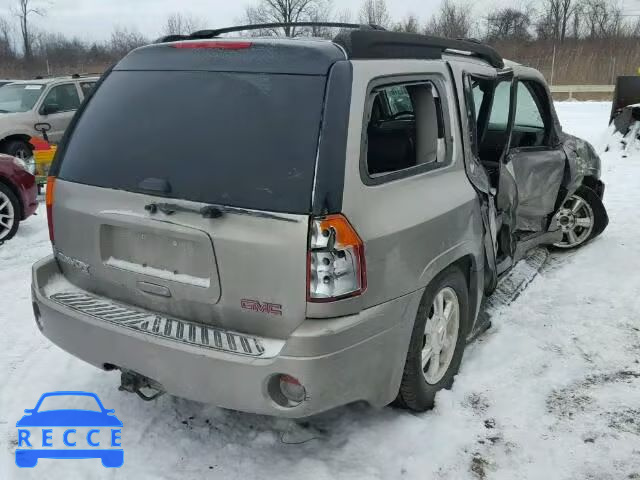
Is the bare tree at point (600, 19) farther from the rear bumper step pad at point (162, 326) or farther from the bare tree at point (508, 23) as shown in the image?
the rear bumper step pad at point (162, 326)

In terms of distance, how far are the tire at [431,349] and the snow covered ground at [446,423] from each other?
9cm

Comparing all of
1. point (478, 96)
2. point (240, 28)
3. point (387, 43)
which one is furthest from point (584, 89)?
point (387, 43)

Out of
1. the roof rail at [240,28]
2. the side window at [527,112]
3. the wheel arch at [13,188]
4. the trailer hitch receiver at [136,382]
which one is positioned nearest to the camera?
the trailer hitch receiver at [136,382]

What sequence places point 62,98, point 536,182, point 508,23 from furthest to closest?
point 508,23, point 62,98, point 536,182

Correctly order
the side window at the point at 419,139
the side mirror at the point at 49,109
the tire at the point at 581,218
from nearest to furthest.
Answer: the side window at the point at 419,139, the tire at the point at 581,218, the side mirror at the point at 49,109

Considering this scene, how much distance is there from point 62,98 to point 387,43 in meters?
10.3

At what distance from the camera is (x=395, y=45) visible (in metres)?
3.06

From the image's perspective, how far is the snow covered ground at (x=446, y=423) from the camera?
292 cm

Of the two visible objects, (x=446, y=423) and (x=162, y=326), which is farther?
(x=446, y=423)

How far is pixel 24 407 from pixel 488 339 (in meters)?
2.94

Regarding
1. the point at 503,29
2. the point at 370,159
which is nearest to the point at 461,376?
the point at 370,159

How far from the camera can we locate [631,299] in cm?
489

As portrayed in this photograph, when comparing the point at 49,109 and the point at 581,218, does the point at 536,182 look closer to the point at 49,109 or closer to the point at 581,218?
the point at 581,218

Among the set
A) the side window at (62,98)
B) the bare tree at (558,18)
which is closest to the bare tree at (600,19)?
the bare tree at (558,18)
